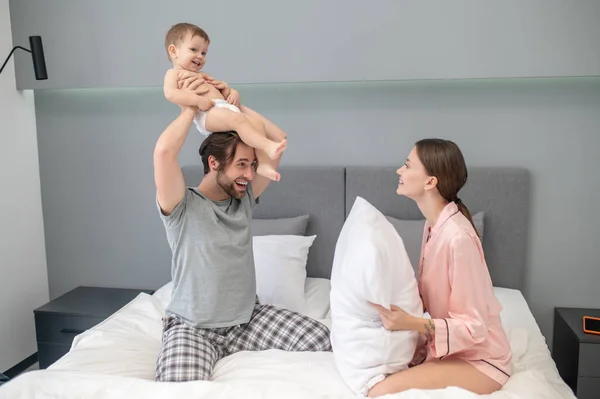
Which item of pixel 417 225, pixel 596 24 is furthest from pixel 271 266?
pixel 596 24

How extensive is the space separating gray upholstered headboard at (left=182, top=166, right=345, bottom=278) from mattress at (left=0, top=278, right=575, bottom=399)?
1.70 ft

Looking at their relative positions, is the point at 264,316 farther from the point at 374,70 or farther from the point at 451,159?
the point at 374,70

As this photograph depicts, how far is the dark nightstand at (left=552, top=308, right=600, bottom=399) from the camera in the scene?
8.14ft

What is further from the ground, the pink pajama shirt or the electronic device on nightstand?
the pink pajama shirt

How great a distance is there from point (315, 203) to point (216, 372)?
1296 mm

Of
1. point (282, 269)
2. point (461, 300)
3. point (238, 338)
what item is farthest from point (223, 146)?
point (461, 300)

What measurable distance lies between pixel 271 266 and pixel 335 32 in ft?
3.95

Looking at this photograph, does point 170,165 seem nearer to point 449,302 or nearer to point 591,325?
point 449,302

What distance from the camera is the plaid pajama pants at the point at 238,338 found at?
71.4 inches

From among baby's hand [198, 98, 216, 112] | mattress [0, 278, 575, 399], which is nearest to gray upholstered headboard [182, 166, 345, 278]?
mattress [0, 278, 575, 399]

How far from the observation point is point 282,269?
260 centimetres

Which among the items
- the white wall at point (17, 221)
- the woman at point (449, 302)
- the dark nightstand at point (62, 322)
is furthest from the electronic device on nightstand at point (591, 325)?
the white wall at point (17, 221)

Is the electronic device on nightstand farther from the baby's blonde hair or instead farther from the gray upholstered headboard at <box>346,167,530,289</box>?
the baby's blonde hair

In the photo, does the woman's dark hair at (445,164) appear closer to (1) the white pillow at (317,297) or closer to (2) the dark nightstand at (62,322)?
(1) the white pillow at (317,297)
